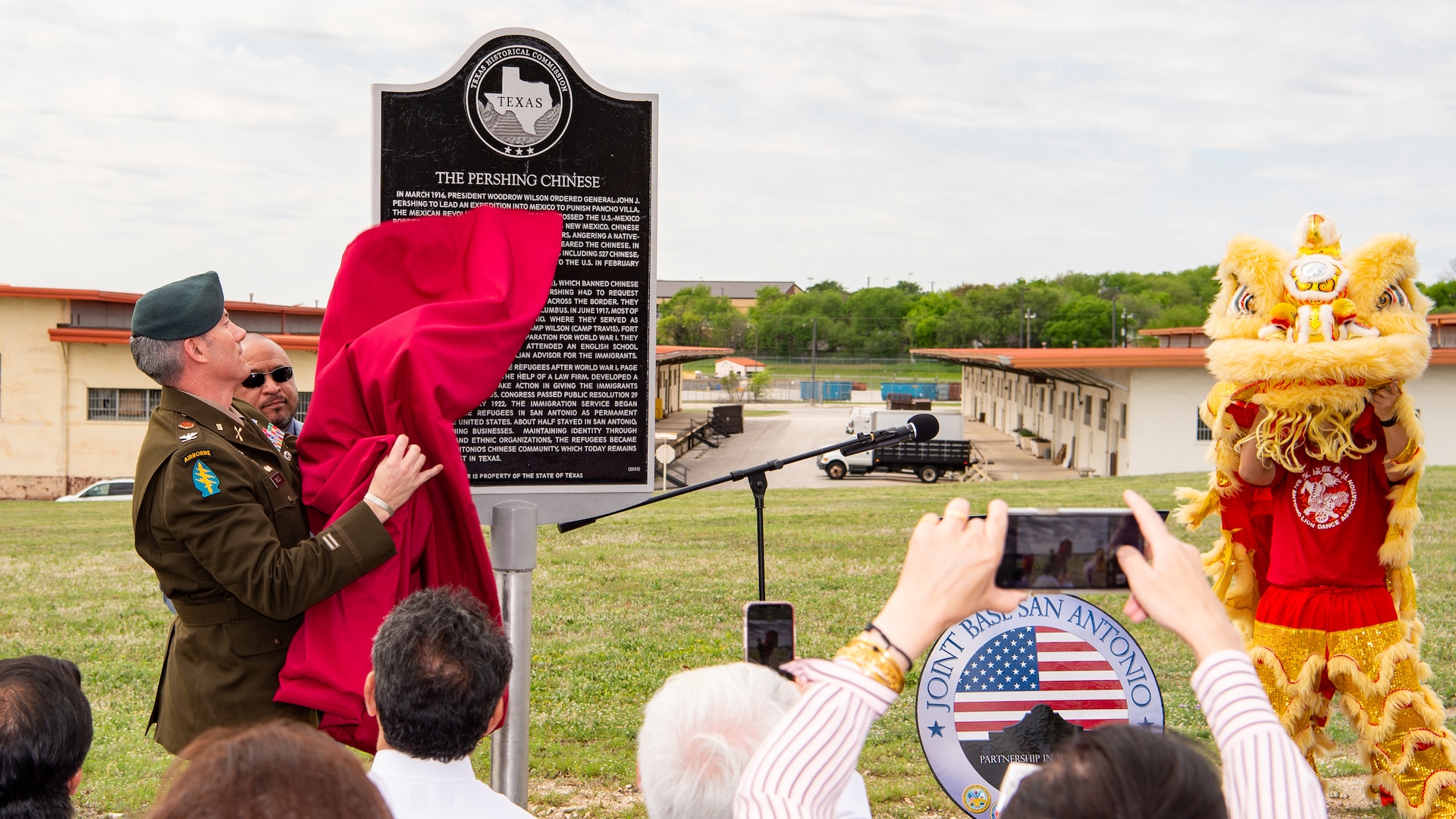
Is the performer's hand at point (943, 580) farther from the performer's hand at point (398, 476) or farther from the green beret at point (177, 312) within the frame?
the green beret at point (177, 312)

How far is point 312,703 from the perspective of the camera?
128 inches

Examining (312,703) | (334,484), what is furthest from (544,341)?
(312,703)

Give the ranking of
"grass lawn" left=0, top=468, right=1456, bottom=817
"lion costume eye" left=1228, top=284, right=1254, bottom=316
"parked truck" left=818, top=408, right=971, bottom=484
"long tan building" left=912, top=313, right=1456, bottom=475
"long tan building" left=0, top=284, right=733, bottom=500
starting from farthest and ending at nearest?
"parked truck" left=818, top=408, right=971, bottom=484 < "long tan building" left=0, top=284, right=733, bottom=500 < "long tan building" left=912, top=313, right=1456, bottom=475 < "grass lawn" left=0, top=468, right=1456, bottom=817 < "lion costume eye" left=1228, top=284, right=1254, bottom=316

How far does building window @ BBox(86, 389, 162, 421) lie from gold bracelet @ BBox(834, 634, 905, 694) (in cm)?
3471

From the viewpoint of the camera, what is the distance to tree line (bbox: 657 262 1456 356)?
98812 millimetres

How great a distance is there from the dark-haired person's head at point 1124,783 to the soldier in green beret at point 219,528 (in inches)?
90.7

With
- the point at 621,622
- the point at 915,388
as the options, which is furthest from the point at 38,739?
the point at 915,388

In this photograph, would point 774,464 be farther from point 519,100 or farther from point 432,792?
point 432,792

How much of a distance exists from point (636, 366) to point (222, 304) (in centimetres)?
167

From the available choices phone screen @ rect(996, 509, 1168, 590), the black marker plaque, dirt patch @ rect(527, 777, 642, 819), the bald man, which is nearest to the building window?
the bald man

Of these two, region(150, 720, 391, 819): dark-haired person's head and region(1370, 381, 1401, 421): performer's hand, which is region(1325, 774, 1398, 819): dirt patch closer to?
region(1370, 381, 1401, 421): performer's hand

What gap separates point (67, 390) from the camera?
31875 millimetres

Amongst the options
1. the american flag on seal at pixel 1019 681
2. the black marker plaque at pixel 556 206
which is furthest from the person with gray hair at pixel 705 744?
the black marker plaque at pixel 556 206

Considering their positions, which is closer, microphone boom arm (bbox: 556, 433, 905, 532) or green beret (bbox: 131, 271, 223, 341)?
green beret (bbox: 131, 271, 223, 341)
